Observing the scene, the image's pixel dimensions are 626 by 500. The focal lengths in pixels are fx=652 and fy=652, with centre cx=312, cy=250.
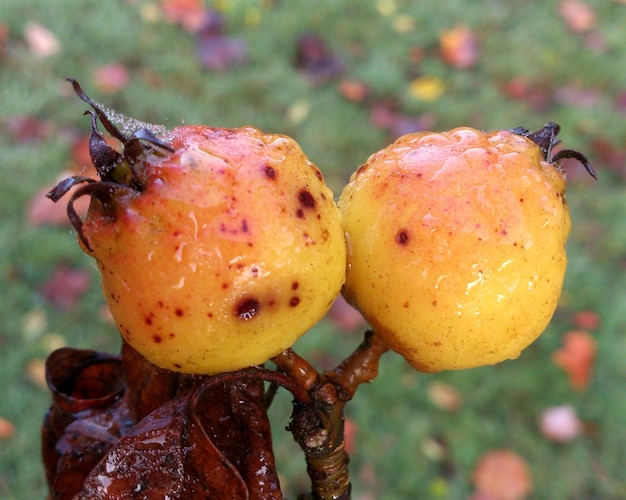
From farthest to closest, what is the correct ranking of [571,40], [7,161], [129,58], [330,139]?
[571,40] < [129,58] < [330,139] < [7,161]

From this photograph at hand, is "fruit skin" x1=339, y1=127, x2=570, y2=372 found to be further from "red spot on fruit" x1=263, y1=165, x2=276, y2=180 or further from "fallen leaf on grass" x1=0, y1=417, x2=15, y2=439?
"fallen leaf on grass" x1=0, y1=417, x2=15, y2=439

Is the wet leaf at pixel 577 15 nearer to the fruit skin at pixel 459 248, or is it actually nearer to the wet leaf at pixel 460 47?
the wet leaf at pixel 460 47

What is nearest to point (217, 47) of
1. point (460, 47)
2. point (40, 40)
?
point (40, 40)

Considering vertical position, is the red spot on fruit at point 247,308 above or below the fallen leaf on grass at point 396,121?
above

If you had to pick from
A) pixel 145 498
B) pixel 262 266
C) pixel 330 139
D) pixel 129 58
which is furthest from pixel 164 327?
pixel 129 58

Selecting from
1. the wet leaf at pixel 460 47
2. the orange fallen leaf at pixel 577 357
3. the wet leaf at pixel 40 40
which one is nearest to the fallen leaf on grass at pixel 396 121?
the wet leaf at pixel 460 47

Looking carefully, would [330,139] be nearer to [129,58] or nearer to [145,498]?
[129,58]
